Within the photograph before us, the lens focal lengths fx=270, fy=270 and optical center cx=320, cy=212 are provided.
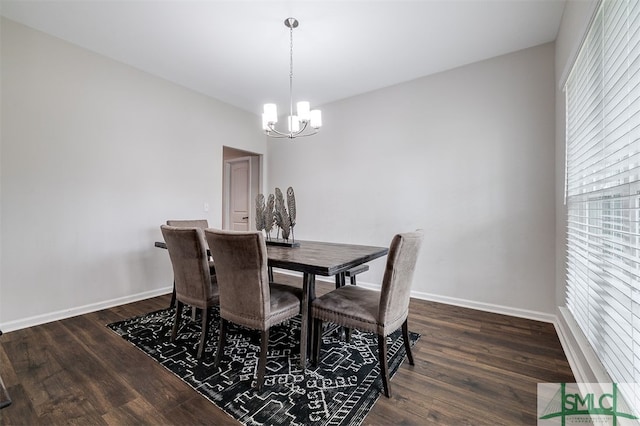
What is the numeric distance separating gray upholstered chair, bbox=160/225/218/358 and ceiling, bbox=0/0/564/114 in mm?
1849

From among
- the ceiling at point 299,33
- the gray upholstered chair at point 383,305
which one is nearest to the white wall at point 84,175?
the ceiling at point 299,33

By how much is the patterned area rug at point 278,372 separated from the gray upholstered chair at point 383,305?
173 mm

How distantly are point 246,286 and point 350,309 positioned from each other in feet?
2.24

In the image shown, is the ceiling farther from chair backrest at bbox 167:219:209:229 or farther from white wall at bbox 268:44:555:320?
chair backrest at bbox 167:219:209:229

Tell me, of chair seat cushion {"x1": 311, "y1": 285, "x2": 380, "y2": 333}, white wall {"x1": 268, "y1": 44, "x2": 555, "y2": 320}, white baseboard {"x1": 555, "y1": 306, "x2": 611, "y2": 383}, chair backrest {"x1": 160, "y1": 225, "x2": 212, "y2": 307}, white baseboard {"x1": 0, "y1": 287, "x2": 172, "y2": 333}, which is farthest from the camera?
white wall {"x1": 268, "y1": 44, "x2": 555, "y2": 320}

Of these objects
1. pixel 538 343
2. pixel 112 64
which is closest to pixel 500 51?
pixel 538 343

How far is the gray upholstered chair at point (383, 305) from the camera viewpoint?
62.3 inches

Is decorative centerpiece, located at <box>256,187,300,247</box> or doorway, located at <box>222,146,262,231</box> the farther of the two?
doorway, located at <box>222,146,262,231</box>

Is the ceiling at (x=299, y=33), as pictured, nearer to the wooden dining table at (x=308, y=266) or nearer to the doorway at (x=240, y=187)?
the doorway at (x=240, y=187)

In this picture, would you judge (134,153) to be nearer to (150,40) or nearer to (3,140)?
(3,140)

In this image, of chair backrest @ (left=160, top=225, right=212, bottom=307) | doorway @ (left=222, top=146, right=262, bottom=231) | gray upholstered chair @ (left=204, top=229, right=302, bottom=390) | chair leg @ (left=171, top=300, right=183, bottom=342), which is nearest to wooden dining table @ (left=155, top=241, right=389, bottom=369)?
gray upholstered chair @ (left=204, top=229, right=302, bottom=390)

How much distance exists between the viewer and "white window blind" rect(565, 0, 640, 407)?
3.45 feet

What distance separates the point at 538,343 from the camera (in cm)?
220

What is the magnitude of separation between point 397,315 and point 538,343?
1.42 metres
